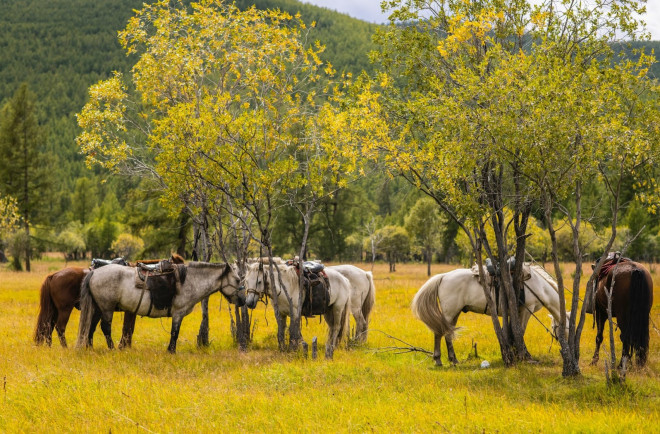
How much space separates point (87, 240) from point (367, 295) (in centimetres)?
8185

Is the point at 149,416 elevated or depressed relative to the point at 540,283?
depressed

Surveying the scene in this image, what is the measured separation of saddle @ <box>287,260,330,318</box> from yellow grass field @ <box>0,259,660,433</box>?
118 centimetres

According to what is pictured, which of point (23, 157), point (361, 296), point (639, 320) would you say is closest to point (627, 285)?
point (639, 320)

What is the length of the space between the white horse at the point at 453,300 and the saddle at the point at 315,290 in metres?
2.05

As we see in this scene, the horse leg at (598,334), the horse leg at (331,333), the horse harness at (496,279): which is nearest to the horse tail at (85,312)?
the horse leg at (331,333)

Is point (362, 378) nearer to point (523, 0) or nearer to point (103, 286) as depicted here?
point (103, 286)

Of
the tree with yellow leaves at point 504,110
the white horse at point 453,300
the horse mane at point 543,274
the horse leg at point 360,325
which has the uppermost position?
the tree with yellow leaves at point 504,110

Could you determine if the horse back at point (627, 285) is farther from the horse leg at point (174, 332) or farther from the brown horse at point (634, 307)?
the horse leg at point (174, 332)

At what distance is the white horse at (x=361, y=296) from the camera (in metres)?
15.0

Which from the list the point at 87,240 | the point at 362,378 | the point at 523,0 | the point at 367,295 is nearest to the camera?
the point at 362,378

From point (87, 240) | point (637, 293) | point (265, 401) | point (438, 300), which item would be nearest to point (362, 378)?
point (265, 401)

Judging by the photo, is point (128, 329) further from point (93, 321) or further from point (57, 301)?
point (57, 301)

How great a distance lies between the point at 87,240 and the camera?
87000 millimetres

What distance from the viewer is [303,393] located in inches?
339
